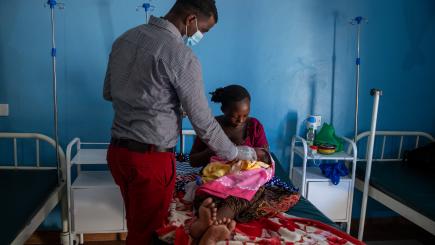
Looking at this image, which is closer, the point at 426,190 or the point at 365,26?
the point at 426,190

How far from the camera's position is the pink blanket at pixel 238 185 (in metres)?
1.91

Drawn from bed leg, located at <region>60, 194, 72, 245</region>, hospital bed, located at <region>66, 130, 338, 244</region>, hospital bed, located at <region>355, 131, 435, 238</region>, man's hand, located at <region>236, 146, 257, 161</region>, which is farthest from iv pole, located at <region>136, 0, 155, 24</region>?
hospital bed, located at <region>355, 131, 435, 238</region>

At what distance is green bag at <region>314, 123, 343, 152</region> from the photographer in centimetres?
287

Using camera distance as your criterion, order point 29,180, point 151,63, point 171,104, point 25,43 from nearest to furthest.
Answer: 1. point 151,63
2. point 171,104
3. point 29,180
4. point 25,43

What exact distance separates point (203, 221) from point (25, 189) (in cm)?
130

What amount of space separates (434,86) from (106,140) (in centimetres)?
277

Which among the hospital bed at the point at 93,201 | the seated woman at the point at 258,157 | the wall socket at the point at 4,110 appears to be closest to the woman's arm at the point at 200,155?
the seated woman at the point at 258,157

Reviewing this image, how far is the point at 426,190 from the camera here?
2.48 m

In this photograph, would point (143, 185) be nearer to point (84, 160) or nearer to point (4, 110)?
point (84, 160)

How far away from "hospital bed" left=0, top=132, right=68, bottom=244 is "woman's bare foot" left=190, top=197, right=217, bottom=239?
35.0 inches

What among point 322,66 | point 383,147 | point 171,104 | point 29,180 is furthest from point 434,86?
point 29,180

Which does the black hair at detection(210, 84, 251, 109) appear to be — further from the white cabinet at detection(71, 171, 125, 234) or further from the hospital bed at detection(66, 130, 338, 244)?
the white cabinet at detection(71, 171, 125, 234)

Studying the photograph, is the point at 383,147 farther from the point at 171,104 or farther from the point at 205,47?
the point at 171,104

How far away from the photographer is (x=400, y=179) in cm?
271
